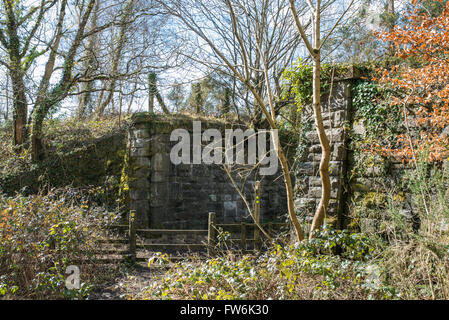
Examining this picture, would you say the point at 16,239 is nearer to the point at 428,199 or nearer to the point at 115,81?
the point at 428,199

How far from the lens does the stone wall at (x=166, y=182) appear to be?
9.01 meters

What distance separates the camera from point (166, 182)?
9180 mm

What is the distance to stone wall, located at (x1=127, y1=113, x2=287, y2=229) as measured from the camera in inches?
355

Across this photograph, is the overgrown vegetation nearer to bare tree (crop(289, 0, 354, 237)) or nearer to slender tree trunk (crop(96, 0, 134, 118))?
bare tree (crop(289, 0, 354, 237))

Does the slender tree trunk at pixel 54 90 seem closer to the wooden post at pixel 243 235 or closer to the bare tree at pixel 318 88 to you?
the wooden post at pixel 243 235

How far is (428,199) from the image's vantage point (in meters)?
4.55

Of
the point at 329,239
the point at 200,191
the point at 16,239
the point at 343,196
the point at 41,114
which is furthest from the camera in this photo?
the point at 41,114

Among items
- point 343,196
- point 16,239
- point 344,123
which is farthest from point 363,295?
point 16,239

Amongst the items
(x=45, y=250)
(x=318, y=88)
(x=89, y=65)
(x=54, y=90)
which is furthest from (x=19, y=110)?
(x=318, y=88)

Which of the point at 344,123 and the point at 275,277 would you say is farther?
the point at 344,123

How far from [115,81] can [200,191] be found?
4.14 metres

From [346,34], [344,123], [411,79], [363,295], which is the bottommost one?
[363,295]

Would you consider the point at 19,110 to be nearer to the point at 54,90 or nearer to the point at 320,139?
the point at 54,90

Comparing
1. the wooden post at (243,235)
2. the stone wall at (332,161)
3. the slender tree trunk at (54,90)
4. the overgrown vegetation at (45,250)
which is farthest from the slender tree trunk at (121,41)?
the stone wall at (332,161)
